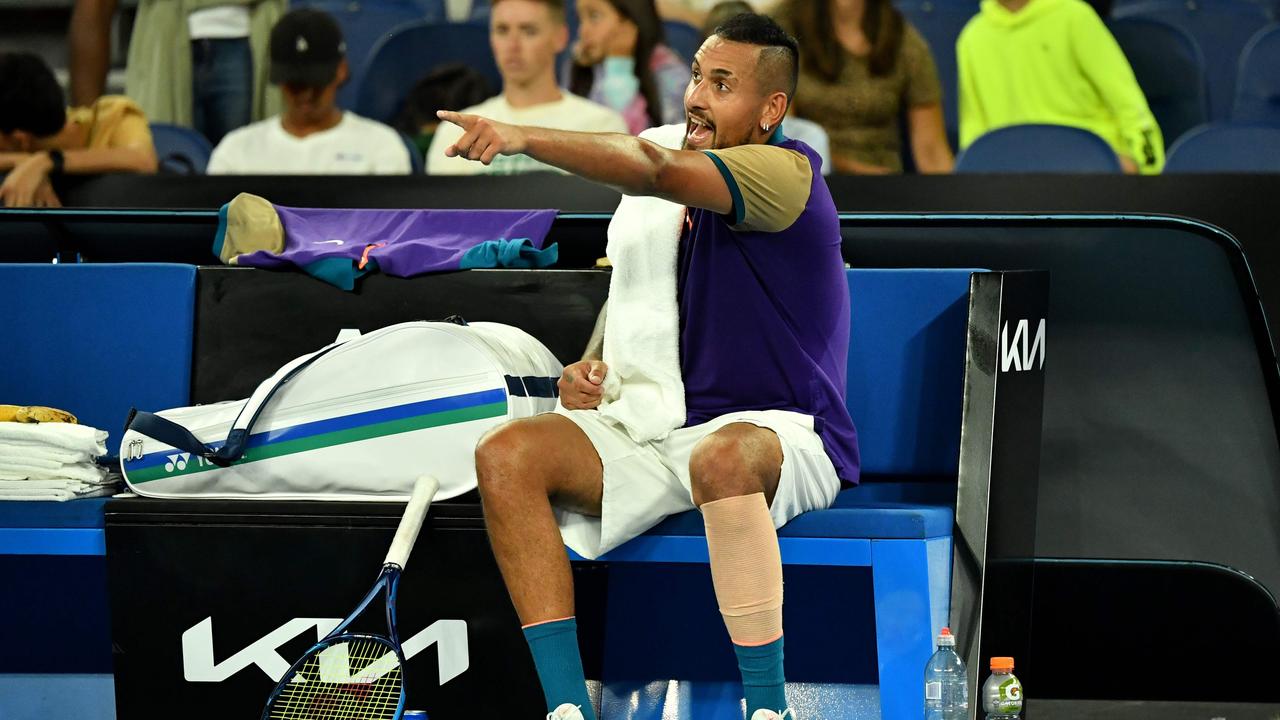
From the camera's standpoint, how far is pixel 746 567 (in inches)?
84.7

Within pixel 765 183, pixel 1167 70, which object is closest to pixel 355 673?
pixel 765 183

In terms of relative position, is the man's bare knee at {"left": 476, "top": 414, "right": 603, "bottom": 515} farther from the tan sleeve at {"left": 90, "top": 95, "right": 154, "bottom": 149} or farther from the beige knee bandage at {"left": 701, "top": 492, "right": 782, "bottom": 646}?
the tan sleeve at {"left": 90, "top": 95, "right": 154, "bottom": 149}

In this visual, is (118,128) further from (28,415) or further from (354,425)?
(354,425)

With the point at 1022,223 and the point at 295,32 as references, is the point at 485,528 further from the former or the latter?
the point at 295,32

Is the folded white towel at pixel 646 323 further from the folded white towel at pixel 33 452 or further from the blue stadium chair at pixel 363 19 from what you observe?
the blue stadium chair at pixel 363 19

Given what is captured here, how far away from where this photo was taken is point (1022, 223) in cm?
297

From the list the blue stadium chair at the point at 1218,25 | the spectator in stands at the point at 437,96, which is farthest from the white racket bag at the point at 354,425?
the blue stadium chair at the point at 1218,25

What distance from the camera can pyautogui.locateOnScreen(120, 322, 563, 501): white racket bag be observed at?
2.47 meters

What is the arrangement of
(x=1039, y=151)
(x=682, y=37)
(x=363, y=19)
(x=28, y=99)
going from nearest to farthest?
(x=28, y=99) < (x=1039, y=151) < (x=682, y=37) < (x=363, y=19)

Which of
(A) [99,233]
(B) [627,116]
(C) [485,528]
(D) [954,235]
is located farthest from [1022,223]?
(A) [99,233]

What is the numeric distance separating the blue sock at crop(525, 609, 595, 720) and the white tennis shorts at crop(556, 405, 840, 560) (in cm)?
18

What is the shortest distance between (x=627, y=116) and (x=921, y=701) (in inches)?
99.0

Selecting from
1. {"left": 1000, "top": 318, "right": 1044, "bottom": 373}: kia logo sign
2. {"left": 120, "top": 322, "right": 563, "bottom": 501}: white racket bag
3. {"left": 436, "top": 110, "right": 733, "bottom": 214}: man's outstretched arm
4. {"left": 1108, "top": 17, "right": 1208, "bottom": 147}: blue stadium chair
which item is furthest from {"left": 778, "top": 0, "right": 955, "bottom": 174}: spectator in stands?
{"left": 436, "top": 110, "right": 733, "bottom": 214}: man's outstretched arm

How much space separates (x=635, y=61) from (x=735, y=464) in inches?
99.4
